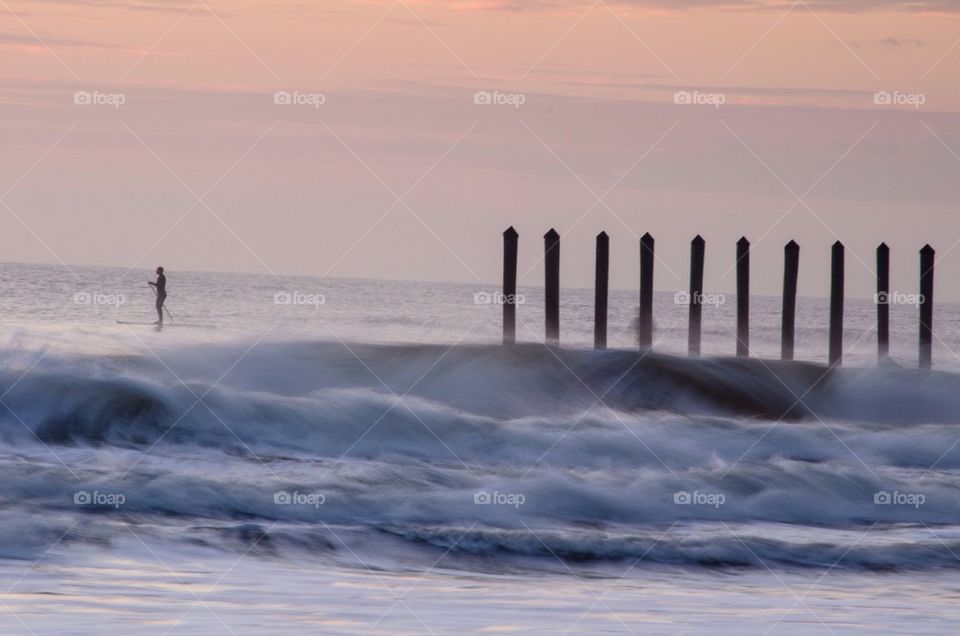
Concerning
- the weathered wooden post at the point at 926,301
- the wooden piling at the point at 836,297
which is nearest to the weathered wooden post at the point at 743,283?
the wooden piling at the point at 836,297

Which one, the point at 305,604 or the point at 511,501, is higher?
the point at 511,501

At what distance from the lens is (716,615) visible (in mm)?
8586

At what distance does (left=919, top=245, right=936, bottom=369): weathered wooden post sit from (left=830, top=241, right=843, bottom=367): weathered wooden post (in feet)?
5.44

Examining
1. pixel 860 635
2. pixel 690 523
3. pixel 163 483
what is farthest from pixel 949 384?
pixel 860 635

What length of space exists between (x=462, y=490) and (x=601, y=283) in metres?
10.2

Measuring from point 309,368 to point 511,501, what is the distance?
1002cm

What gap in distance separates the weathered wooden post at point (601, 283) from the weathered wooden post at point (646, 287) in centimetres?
65

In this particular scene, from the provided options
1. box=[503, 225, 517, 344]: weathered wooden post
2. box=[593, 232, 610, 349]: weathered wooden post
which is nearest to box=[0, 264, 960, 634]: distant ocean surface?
box=[593, 232, 610, 349]: weathered wooden post

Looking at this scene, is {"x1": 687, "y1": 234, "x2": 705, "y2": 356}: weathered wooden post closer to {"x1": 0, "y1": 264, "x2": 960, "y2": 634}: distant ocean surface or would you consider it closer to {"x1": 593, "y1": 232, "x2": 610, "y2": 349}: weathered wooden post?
{"x1": 0, "y1": 264, "x2": 960, "y2": 634}: distant ocean surface

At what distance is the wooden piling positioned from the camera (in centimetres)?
2420

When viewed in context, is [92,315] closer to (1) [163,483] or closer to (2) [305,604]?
(1) [163,483]

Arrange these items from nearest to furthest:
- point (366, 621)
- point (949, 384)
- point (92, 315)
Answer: point (366, 621) < point (949, 384) < point (92, 315)

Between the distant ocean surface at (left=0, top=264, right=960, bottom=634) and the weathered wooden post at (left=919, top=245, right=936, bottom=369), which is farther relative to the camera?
the weathered wooden post at (left=919, top=245, right=936, bottom=369)

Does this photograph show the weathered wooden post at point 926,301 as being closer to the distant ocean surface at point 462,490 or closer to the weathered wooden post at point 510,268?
the distant ocean surface at point 462,490
